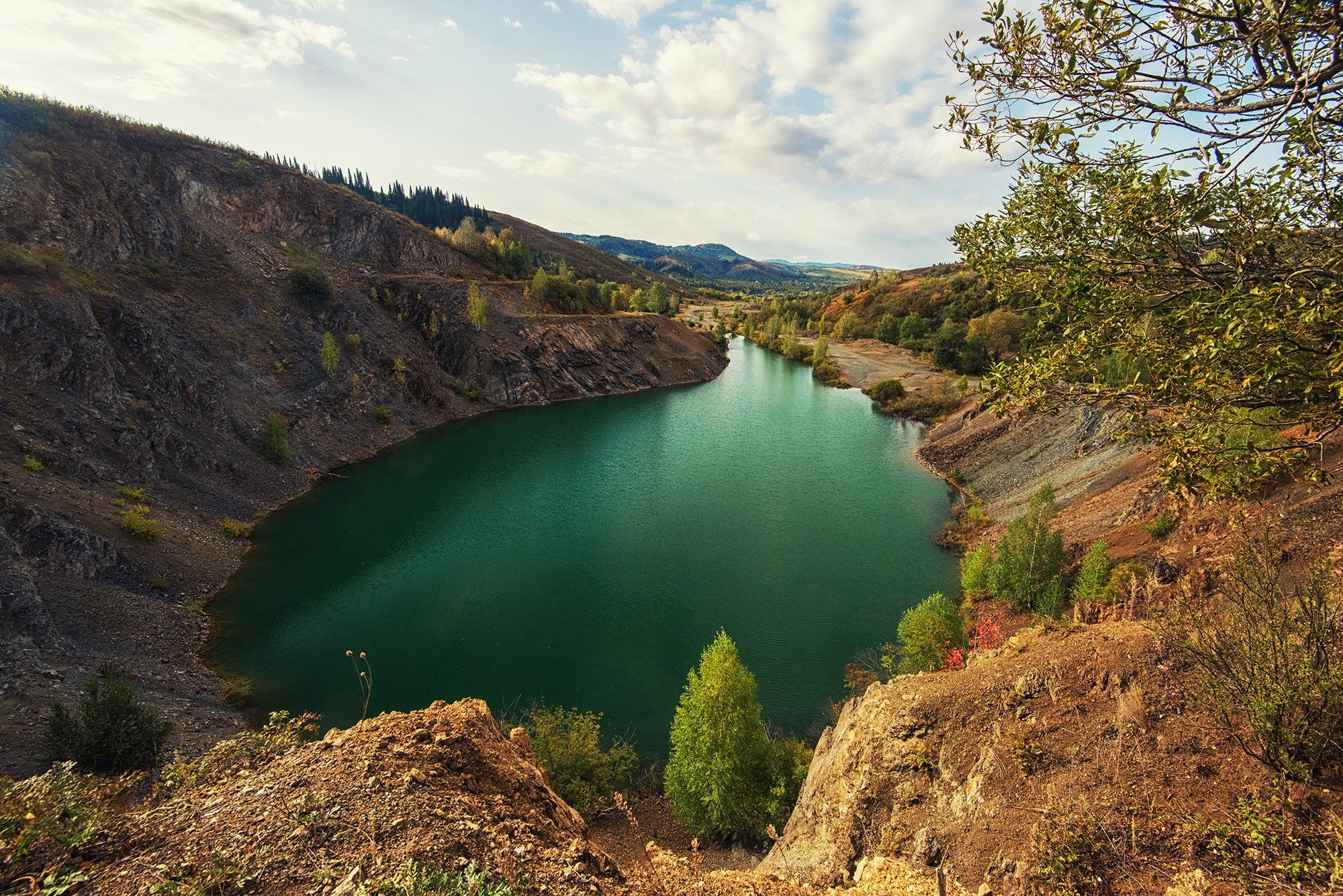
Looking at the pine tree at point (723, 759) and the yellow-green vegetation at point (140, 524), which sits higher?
the pine tree at point (723, 759)

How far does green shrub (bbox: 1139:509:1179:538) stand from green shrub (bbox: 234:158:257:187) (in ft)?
257

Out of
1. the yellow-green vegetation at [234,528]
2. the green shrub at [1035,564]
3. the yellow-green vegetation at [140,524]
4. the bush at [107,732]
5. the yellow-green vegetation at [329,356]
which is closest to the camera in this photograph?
the bush at [107,732]

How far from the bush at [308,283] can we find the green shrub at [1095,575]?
201ft

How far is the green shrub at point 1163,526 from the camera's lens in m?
19.8

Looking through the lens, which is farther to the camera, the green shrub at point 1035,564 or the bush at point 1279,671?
the green shrub at point 1035,564

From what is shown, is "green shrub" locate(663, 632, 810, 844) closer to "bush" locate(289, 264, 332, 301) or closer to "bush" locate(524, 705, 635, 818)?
"bush" locate(524, 705, 635, 818)

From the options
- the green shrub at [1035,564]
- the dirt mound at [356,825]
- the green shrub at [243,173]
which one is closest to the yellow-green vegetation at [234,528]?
the dirt mound at [356,825]

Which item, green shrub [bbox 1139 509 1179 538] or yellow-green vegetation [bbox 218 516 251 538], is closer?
green shrub [bbox 1139 509 1179 538]

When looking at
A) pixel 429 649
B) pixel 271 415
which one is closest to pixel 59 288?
pixel 271 415

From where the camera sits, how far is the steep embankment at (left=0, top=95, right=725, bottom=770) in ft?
66.9

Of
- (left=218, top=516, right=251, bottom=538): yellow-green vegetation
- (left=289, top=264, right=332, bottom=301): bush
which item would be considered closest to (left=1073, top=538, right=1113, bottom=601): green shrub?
(left=218, top=516, right=251, bottom=538): yellow-green vegetation

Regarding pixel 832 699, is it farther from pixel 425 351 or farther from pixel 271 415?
pixel 425 351

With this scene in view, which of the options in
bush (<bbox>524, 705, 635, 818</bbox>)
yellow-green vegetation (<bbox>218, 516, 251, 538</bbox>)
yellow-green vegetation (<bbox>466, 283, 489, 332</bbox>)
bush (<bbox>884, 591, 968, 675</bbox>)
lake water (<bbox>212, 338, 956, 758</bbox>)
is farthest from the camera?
yellow-green vegetation (<bbox>466, 283, 489, 332</bbox>)

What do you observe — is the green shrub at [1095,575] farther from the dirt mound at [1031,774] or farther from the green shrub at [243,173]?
the green shrub at [243,173]
